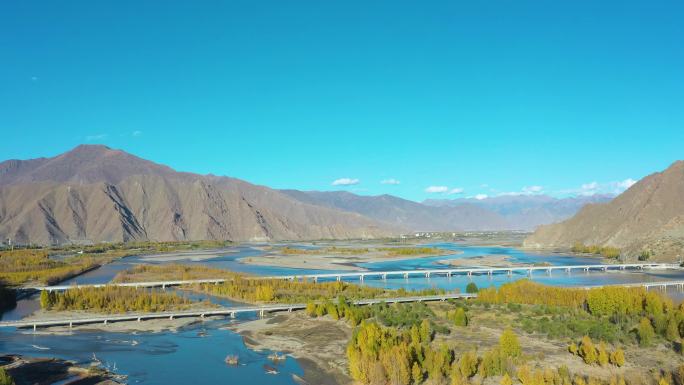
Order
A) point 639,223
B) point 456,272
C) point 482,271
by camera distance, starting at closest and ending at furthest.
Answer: point 482,271 < point 456,272 < point 639,223

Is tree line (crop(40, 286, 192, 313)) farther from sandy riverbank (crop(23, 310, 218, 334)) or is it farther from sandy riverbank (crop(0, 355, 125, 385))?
sandy riverbank (crop(0, 355, 125, 385))

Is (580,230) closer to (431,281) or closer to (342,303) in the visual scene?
(431,281)

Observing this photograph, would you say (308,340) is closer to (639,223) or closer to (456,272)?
(456,272)

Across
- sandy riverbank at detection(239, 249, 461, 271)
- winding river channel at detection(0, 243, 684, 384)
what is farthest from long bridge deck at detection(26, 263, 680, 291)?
winding river channel at detection(0, 243, 684, 384)

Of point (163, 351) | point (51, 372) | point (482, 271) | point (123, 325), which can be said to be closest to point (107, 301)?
point (123, 325)

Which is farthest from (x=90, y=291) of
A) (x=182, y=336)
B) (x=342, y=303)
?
(x=342, y=303)

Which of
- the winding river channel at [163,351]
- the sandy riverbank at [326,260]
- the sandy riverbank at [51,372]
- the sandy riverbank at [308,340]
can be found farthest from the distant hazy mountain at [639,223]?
the sandy riverbank at [51,372]
